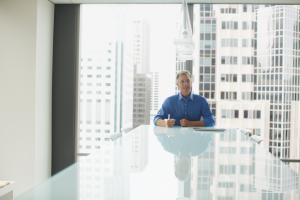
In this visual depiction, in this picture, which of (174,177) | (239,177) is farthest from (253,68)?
(174,177)

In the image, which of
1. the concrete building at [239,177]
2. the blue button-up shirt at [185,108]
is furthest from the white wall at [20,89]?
the concrete building at [239,177]

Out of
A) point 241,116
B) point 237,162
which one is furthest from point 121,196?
point 241,116

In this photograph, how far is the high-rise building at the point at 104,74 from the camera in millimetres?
4242

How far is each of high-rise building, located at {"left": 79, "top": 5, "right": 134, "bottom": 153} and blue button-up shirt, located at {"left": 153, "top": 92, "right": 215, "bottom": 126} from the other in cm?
133

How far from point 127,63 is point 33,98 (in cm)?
164

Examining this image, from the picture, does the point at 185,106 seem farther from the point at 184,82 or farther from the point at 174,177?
the point at 174,177

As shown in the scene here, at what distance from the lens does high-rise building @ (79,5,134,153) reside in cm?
424

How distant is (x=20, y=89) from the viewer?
3.78m

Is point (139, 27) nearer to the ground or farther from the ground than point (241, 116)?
farther from the ground

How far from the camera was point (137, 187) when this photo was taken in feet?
2.61

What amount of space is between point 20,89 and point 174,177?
361cm

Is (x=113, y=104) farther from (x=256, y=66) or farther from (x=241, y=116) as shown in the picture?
(x=256, y=66)

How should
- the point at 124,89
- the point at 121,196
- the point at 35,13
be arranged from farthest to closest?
the point at 124,89 → the point at 35,13 → the point at 121,196

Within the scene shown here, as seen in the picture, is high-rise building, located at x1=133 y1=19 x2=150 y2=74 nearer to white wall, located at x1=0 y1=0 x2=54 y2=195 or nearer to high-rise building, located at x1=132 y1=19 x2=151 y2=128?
high-rise building, located at x1=132 y1=19 x2=151 y2=128
